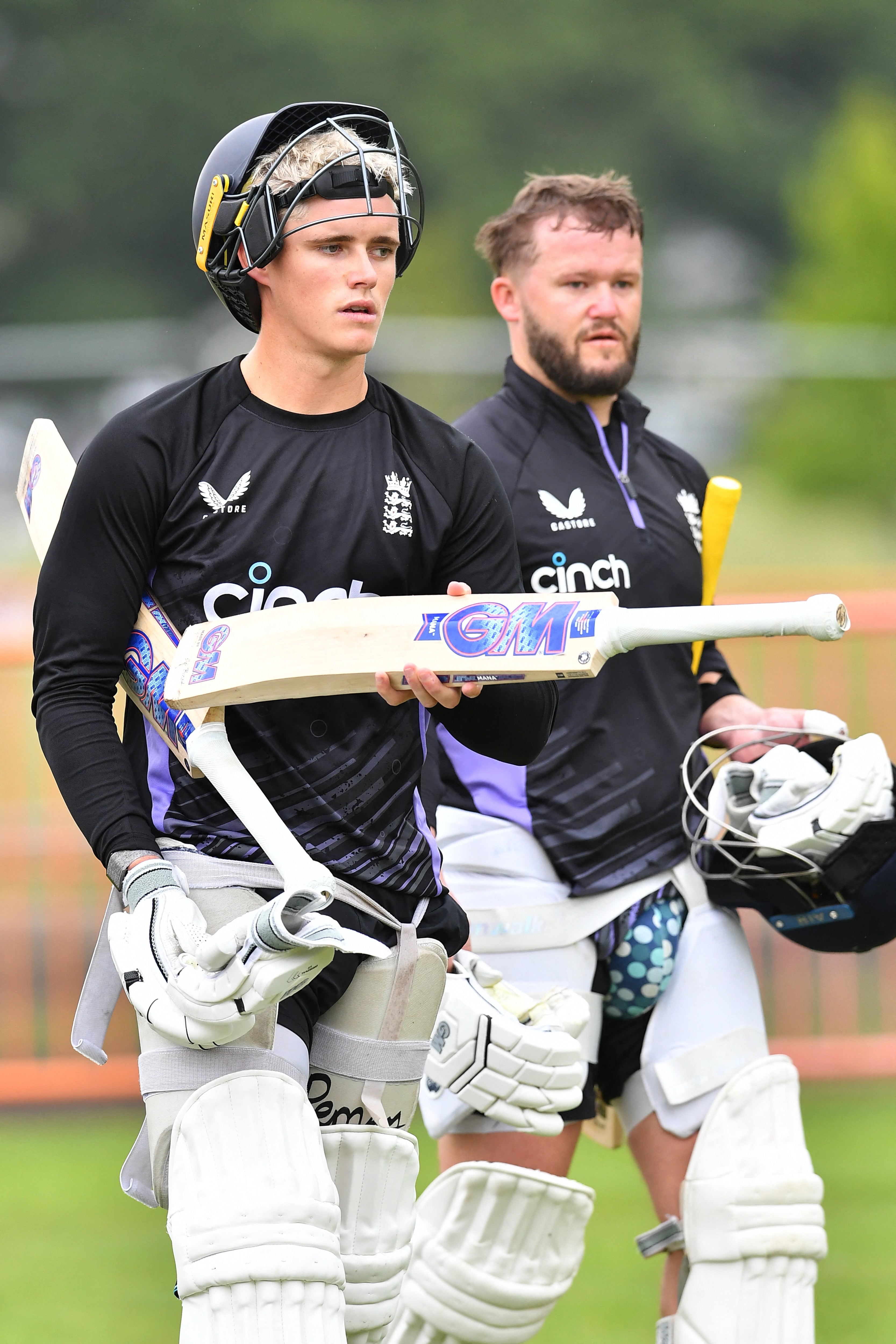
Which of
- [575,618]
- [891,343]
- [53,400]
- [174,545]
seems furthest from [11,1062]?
[53,400]

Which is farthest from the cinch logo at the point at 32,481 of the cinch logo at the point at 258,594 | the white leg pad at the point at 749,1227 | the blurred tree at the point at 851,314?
the blurred tree at the point at 851,314

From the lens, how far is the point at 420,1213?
140 inches

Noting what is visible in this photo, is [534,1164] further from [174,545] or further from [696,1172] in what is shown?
[174,545]

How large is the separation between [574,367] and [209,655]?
140 cm

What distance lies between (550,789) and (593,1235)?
1873mm

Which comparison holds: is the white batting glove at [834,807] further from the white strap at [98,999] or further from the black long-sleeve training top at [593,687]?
the white strap at [98,999]

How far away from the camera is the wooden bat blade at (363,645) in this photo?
254 cm

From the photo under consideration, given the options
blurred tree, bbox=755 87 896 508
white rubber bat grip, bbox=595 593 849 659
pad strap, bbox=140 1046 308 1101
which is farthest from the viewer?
blurred tree, bbox=755 87 896 508

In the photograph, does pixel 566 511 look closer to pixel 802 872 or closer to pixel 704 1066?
pixel 802 872

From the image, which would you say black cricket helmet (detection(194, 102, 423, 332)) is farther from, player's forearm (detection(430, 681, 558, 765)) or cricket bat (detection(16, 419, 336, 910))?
player's forearm (detection(430, 681, 558, 765))

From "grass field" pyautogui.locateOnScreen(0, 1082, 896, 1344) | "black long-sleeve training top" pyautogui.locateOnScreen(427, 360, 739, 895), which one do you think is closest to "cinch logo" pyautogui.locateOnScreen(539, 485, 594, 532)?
"black long-sleeve training top" pyautogui.locateOnScreen(427, 360, 739, 895)

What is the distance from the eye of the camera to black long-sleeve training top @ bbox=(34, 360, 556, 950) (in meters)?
2.71

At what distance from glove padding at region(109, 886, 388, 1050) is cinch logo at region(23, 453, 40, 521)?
785mm

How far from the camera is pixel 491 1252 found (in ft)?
11.4
